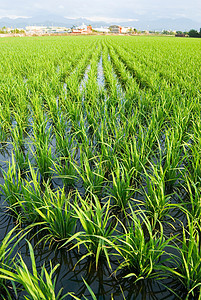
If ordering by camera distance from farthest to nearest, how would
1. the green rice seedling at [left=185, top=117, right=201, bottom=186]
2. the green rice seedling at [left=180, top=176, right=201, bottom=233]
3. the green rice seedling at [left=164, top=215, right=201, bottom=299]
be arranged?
1. the green rice seedling at [left=185, top=117, right=201, bottom=186]
2. the green rice seedling at [left=180, top=176, right=201, bottom=233]
3. the green rice seedling at [left=164, top=215, right=201, bottom=299]

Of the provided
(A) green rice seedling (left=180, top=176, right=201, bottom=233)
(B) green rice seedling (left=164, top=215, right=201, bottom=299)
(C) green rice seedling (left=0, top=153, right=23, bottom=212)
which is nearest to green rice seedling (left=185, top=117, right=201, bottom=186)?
(A) green rice seedling (left=180, top=176, right=201, bottom=233)

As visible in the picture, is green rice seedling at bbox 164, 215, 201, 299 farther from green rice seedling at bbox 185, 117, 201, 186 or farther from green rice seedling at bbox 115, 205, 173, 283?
green rice seedling at bbox 185, 117, 201, 186

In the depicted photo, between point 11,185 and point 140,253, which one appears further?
point 11,185

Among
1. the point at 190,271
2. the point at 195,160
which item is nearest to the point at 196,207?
the point at 190,271

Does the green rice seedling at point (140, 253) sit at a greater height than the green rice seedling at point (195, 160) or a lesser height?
lesser

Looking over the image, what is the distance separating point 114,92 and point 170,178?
3.02 meters

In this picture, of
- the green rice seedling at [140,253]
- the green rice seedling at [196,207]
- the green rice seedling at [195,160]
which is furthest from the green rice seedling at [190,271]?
the green rice seedling at [195,160]

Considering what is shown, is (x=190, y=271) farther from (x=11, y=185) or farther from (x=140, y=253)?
(x=11, y=185)

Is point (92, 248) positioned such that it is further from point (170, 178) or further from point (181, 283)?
point (170, 178)

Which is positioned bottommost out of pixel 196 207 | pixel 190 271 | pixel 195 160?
pixel 190 271

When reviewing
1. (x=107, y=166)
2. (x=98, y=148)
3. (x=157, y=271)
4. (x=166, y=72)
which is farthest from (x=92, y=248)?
(x=166, y=72)

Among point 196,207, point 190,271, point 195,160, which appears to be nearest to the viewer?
point 190,271

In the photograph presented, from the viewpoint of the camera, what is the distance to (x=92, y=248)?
1681 mm

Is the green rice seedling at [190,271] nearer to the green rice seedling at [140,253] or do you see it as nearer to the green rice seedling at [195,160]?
the green rice seedling at [140,253]
